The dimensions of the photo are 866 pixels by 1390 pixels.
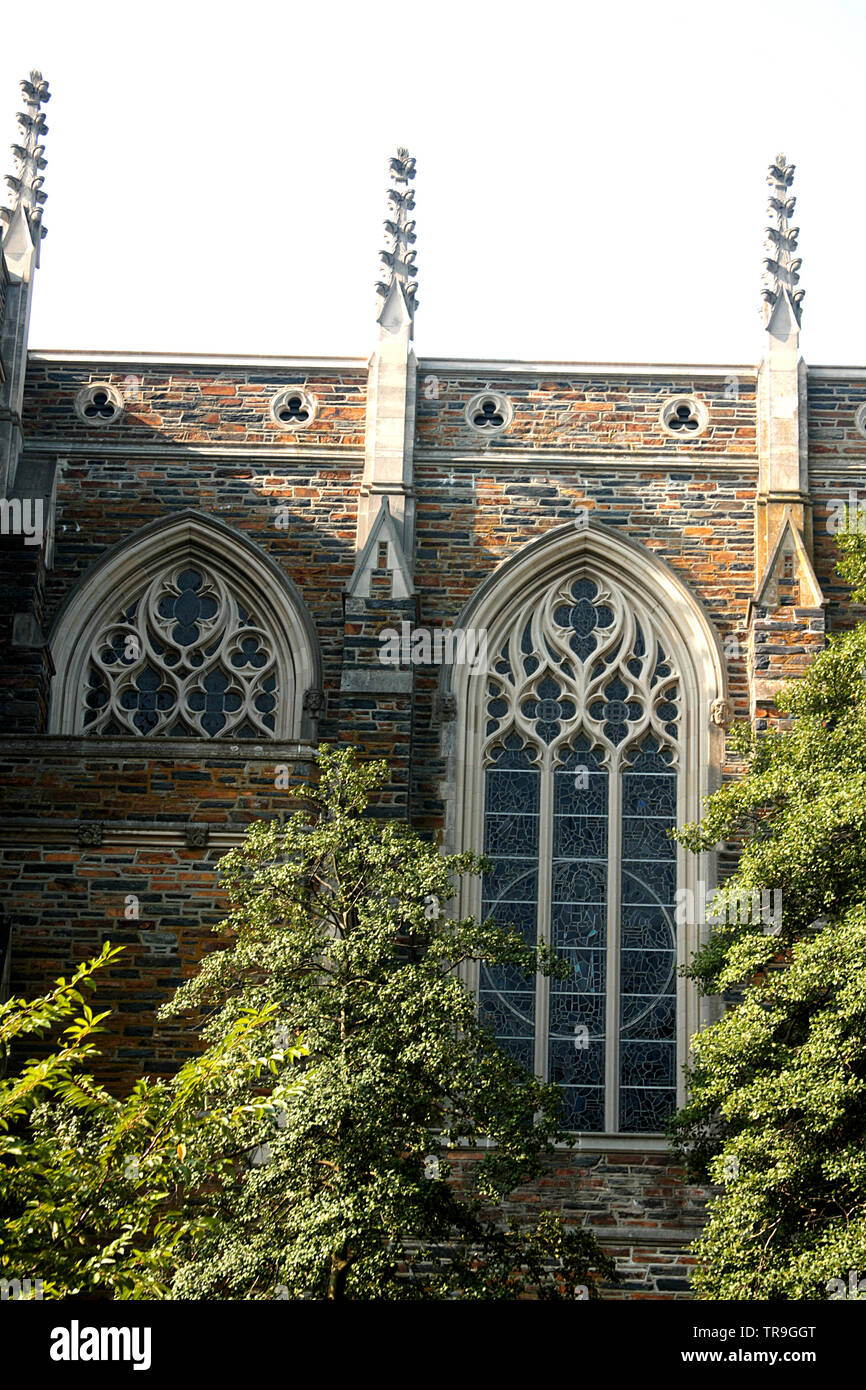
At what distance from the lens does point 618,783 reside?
1972 cm

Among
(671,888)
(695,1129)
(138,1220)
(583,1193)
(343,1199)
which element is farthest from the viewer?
(671,888)

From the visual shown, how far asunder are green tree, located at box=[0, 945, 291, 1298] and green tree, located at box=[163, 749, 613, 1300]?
50.2 inches

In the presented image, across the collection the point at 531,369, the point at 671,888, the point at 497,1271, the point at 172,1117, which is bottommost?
the point at 497,1271

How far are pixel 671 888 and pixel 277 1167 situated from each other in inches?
280

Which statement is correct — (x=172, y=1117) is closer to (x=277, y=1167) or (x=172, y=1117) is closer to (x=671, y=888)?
(x=277, y=1167)

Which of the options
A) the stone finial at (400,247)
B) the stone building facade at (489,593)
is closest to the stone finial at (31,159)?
the stone building facade at (489,593)

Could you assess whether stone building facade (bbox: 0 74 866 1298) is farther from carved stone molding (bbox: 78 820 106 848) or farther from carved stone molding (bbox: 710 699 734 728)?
carved stone molding (bbox: 78 820 106 848)

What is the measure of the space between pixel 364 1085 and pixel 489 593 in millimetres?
8055

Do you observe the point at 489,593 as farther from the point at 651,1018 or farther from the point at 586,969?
the point at 651,1018

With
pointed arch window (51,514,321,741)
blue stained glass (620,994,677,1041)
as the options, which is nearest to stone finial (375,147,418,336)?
pointed arch window (51,514,321,741)

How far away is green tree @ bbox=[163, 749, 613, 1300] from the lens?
42.7 feet

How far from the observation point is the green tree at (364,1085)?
42.7 ft

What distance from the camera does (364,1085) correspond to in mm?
13320
